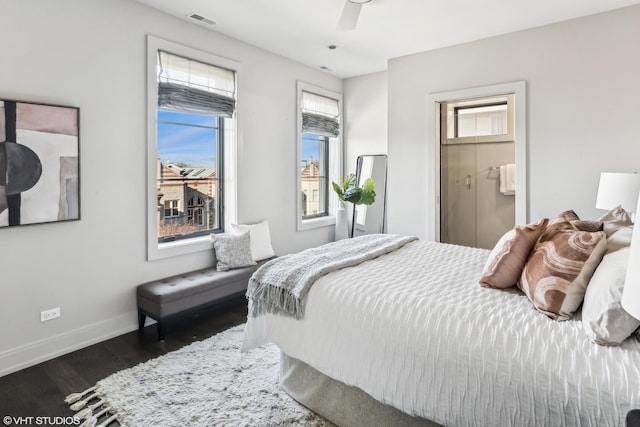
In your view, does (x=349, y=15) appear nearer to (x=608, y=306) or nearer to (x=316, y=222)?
(x=608, y=306)

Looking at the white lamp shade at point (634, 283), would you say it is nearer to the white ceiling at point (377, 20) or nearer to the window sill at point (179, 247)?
the white ceiling at point (377, 20)

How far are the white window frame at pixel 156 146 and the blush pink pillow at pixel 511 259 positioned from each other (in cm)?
272

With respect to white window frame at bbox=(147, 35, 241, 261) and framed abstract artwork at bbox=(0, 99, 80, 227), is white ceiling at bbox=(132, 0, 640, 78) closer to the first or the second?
white window frame at bbox=(147, 35, 241, 261)

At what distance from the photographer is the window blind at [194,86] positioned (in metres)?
3.36

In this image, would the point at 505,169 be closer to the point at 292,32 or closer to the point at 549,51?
the point at 549,51

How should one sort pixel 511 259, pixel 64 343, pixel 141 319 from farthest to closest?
pixel 141 319 < pixel 64 343 < pixel 511 259

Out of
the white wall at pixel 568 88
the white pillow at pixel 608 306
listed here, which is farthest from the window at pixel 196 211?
the white pillow at pixel 608 306

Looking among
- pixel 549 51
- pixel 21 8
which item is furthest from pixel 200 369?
Answer: pixel 549 51

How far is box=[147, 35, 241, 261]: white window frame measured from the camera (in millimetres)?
3242

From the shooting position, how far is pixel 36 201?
8.44 feet

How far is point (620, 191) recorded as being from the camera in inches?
105

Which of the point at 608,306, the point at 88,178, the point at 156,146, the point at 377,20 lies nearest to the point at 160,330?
the point at 88,178

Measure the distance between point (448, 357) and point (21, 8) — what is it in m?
3.37

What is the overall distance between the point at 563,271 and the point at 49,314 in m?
3.29
